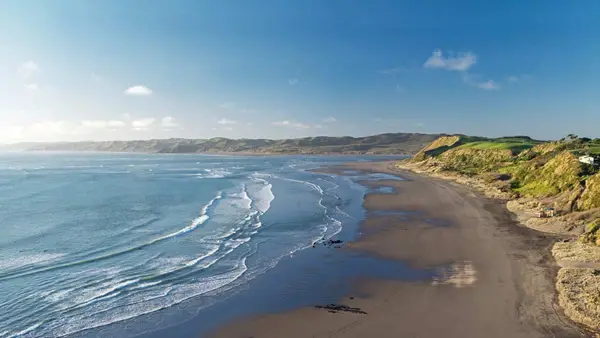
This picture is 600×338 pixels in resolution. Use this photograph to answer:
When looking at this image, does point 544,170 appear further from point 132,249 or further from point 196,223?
point 132,249

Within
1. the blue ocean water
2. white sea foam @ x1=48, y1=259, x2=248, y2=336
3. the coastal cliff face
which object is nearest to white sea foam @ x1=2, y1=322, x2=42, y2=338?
the blue ocean water

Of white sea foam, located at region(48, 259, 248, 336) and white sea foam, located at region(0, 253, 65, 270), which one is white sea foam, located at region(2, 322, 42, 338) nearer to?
white sea foam, located at region(48, 259, 248, 336)

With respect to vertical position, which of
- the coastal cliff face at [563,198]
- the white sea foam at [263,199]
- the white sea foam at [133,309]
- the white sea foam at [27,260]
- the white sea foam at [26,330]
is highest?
the coastal cliff face at [563,198]

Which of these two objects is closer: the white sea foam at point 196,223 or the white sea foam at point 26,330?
the white sea foam at point 26,330

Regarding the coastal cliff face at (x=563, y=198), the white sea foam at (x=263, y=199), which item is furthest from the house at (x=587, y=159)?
the white sea foam at (x=263, y=199)

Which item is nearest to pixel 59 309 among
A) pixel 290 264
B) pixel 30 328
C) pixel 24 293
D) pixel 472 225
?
pixel 30 328

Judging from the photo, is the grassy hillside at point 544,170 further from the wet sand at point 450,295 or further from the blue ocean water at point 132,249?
the blue ocean water at point 132,249

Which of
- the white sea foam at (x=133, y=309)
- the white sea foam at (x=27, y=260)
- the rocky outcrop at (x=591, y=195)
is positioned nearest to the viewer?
the white sea foam at (x=133, y=309)

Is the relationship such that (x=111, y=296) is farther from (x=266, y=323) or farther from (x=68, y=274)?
(x=266, y=323)
